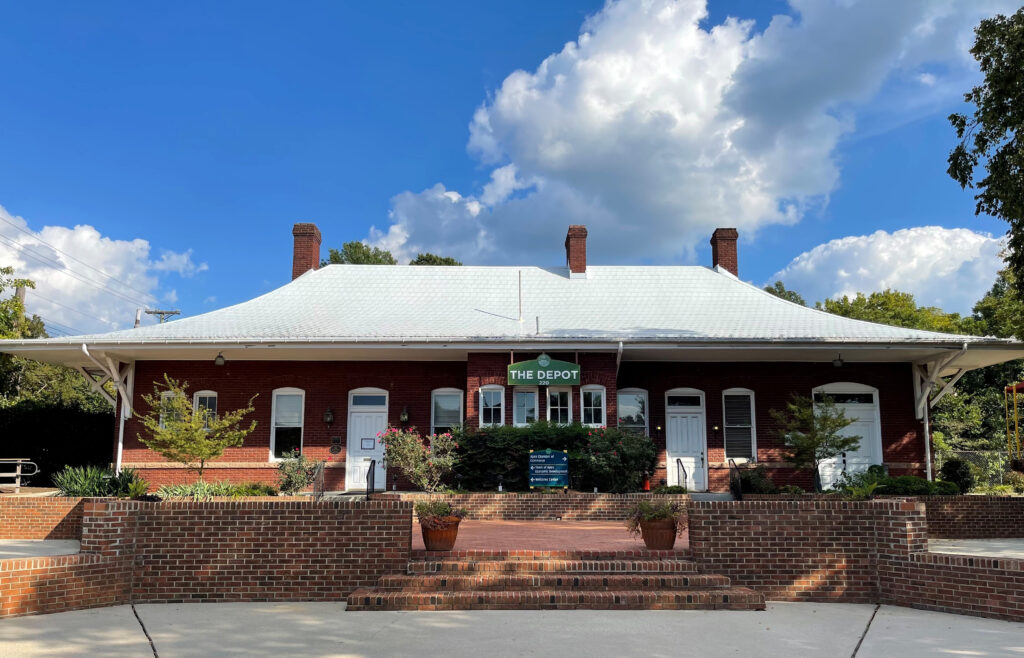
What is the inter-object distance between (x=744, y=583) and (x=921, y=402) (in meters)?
11.8

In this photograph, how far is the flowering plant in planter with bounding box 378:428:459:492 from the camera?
586 inches

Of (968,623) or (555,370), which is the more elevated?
(555,370)

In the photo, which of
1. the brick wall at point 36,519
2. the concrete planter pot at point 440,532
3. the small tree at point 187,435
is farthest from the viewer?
the small tree at point 187,435

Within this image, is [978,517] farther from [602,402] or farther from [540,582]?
[540,582]

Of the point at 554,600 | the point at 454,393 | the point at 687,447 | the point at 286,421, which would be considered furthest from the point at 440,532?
the point at 687,447

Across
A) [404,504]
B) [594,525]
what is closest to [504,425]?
[594,525]

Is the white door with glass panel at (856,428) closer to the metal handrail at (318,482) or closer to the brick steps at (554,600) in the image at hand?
the brick steps at (554,600)

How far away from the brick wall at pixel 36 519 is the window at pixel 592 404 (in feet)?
33.3

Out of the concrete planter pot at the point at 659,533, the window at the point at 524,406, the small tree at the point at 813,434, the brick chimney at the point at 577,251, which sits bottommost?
the concrete planter pot at the point at 659,533

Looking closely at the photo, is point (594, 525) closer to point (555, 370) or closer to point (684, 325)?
point (555, 370)

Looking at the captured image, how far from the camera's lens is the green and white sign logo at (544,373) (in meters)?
16.3

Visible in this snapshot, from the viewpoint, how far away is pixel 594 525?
41.1 ft

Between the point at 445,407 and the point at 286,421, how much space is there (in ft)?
12.5

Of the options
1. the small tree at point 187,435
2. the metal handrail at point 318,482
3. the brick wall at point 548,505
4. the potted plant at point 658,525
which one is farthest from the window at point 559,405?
the potted plant at point 658,525
